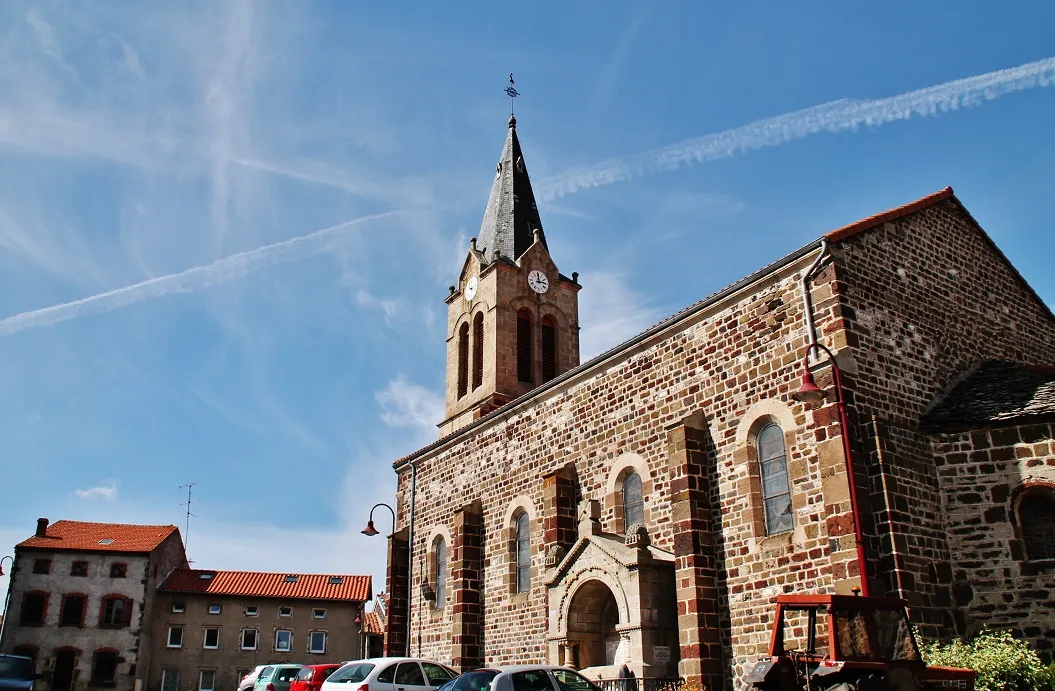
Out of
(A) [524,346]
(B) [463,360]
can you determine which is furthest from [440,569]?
(B) [463,360]

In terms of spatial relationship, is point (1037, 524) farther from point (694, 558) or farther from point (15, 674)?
point (15, 674)

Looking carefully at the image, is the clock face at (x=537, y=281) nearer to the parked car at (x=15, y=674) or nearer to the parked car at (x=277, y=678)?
the parked car at (x=277, y=678)

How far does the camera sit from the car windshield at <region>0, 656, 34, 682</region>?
1728 cm

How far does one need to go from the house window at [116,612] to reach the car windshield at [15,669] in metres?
21.1

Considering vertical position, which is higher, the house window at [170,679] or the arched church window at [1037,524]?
the arched church window at [1037,524]

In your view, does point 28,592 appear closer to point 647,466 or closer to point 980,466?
point 647,466

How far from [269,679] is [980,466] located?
16487mm

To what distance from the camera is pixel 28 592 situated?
122ft

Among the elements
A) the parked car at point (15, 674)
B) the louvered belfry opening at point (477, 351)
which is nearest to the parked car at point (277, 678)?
the parked car at point (15, 674)

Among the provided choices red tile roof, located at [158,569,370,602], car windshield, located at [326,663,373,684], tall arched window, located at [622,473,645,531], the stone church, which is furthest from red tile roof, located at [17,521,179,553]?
tall arched window, located at [622,473,645,531]

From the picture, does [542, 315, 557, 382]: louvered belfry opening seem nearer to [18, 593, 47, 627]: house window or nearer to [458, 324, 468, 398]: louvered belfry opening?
[458, 324, 468, 398]: louvered belfry opening

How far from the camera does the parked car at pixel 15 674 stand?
1694cm

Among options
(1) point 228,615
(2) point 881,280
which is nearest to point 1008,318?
(2) point 881,280

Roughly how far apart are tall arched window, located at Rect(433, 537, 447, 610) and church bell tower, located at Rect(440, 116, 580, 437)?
17.7 feet
